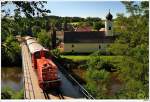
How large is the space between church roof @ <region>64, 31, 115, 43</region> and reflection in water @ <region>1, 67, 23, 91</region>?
669 centimetres

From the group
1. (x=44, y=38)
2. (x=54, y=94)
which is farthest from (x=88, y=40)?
(x=54, y=94)

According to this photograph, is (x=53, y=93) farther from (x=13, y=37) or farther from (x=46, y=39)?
(x=46, y=39)

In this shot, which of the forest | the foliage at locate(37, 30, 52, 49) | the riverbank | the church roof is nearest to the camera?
the forest

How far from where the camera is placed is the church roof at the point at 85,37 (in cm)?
2492

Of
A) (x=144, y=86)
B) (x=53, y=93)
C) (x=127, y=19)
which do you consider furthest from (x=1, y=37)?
(x=53, y=93)

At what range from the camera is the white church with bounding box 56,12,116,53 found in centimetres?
2434

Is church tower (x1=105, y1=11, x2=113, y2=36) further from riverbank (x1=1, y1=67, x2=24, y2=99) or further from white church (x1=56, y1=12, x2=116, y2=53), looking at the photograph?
riverbank (x1=1, y1=67, x2=24, y2=99)

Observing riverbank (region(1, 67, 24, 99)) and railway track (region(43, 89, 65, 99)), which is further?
riverbank (region(1, 67, 24, 99))

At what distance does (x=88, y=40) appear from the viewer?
25.0 m

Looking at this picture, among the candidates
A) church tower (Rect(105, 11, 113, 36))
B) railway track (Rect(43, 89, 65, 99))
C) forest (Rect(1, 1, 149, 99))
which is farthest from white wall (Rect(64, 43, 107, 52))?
forest (Rect(1, 1, 149, 99))

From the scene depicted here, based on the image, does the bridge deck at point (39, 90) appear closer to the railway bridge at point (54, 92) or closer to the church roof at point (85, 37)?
the railway bridge at point (54, 92)

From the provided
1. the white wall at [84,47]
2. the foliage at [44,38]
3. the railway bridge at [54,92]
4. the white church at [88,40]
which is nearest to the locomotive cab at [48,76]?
the railway bridge at [54,92]

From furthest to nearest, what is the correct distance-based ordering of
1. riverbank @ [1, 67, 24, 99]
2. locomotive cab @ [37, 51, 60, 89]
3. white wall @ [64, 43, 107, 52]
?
1. white wall @ [64, 43, 107, 52]
2. riverbank @ [1, 67, 24, 99]
3. locomotive cab @ [37, 51, 60, 89]

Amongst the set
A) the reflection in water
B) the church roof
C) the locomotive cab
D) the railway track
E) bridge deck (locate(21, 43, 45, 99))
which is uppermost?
the church roof
